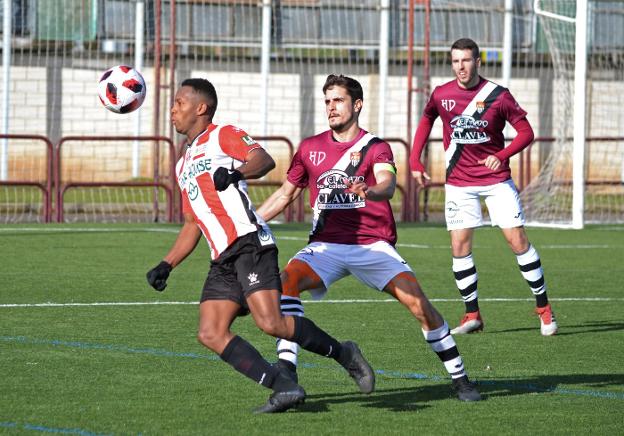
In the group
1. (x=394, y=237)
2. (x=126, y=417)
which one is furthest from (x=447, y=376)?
(x=126, y=417)

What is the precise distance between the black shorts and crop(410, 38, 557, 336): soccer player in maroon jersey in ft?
11.7

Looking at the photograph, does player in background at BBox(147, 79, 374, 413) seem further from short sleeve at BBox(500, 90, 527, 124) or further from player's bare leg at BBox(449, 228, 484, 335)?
short sleeve at BBox(500, 90, 527, 124)

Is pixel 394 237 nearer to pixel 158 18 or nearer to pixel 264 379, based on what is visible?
pixel 264 379

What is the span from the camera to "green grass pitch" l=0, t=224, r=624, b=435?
658cm

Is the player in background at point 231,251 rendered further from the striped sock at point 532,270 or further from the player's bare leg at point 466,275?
the striped sock at point 532,270

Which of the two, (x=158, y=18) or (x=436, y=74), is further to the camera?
(x=436, y=74)

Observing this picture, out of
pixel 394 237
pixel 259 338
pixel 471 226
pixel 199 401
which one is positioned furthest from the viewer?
pixel 471 226

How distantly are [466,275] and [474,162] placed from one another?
2.91ft

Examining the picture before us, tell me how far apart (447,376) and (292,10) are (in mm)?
15266

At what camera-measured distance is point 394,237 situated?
749 cm

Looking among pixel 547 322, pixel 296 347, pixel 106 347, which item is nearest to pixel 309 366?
pixel 296 347

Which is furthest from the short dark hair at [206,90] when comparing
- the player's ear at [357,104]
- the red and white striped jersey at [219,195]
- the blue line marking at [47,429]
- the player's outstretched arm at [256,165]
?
the blue line marking at [47,429]

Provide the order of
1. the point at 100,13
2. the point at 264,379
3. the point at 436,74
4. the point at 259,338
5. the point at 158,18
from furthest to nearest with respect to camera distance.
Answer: the point at 436,74, the point at 100,13, the point at 158,18, the point at 259,338, the point at 264,379

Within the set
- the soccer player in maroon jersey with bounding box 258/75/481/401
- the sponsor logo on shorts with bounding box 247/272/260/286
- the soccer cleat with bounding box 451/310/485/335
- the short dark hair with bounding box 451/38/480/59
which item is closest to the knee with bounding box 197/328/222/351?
the sponsor logo on shorts with bounding box 247/272/260/286
